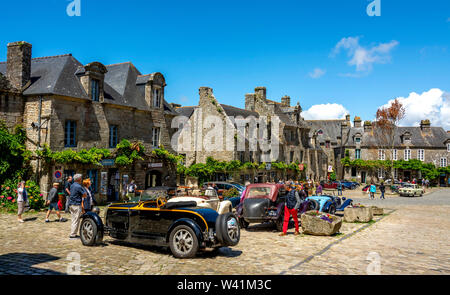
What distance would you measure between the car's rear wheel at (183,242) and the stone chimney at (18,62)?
14787 millimetres

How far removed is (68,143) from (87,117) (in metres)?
1.75

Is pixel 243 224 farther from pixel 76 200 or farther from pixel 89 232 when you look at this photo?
pixel 76 200

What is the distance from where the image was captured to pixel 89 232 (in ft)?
29.7

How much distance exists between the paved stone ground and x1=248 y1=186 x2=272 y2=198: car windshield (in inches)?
49.0

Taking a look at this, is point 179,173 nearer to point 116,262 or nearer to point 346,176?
point 116,262

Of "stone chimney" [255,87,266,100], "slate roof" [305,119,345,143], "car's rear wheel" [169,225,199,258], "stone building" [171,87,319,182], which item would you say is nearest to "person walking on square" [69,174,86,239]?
"car's rear wheel" [169,225,199,258]

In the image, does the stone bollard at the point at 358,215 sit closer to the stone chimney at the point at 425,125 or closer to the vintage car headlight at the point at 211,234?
the vintage car headlight at the point at 211,234

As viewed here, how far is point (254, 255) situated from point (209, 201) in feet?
12.0

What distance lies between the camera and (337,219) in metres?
11.6

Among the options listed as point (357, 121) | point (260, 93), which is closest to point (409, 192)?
point (260, 93)

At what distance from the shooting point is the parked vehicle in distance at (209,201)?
367 inches

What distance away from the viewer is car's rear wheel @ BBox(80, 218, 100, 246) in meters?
8.85

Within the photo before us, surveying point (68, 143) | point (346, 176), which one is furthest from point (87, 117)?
point (346, 176)

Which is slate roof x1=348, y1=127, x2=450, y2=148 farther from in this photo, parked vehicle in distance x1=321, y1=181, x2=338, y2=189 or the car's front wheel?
the car's front wheel
